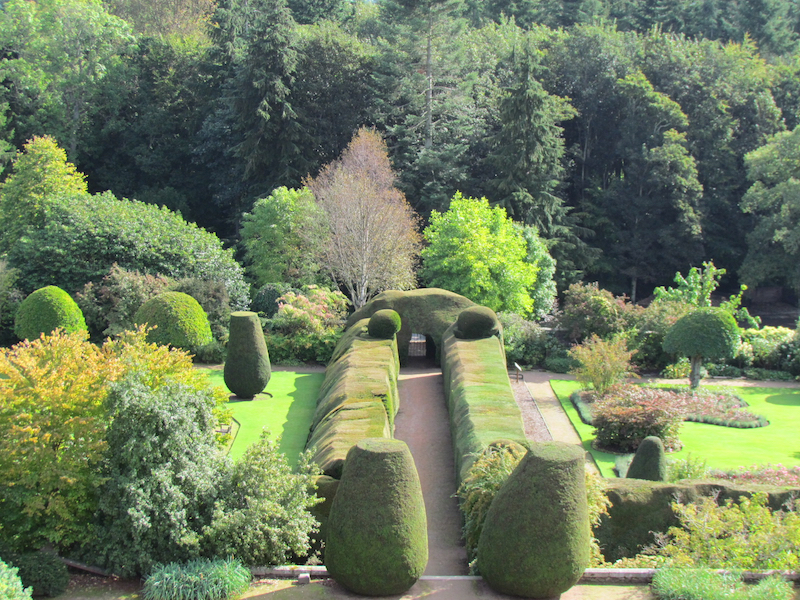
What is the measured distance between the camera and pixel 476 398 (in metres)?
16.2

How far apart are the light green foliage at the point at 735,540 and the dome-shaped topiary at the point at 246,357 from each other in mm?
11704

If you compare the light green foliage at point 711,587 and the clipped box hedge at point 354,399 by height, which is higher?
the clipped box hedge at point 354,399

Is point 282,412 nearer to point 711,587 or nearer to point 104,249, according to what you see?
point 104,249

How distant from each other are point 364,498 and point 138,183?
1580 inches

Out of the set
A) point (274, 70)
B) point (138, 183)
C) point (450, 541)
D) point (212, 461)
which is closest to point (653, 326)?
point (450, 541)

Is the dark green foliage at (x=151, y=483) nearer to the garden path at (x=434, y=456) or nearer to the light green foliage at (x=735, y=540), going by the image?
the garden path at (x=434, y=456)

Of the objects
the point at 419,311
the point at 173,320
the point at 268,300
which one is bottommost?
the point at 173,320

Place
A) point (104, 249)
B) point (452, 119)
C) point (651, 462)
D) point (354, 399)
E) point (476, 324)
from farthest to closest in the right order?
point (452, 119) → point (104, 249) → point (476, 324) → point (354, 399) → point (651, 462)

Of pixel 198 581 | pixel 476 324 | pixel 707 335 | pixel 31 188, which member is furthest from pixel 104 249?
pixel 707 335

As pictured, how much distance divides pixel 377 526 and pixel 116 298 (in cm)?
1897

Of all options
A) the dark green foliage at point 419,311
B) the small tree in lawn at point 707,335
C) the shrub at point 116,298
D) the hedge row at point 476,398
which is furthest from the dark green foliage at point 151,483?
the shrub at point 116,298

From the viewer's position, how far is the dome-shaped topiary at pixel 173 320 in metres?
21.7

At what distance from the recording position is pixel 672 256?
41562mm

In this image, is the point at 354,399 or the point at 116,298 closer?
the point at 354,399
